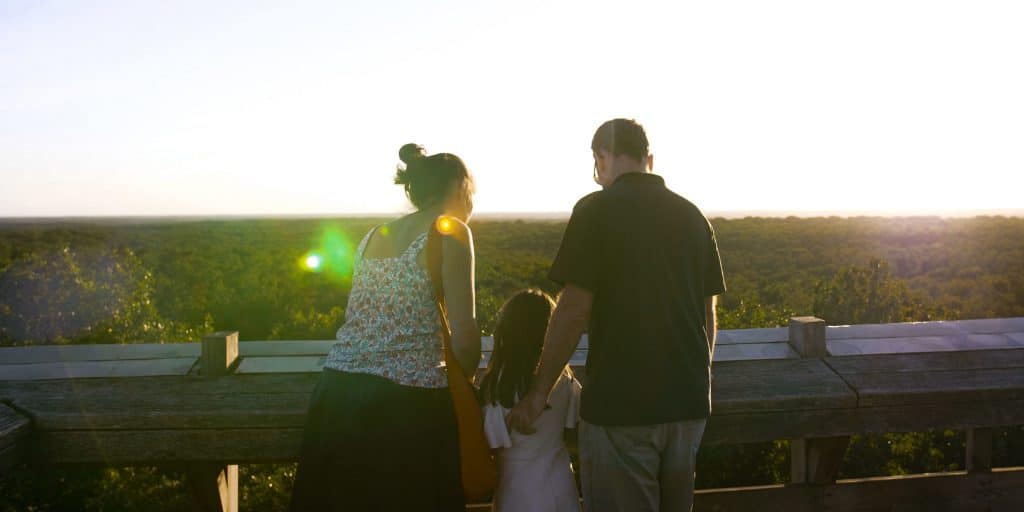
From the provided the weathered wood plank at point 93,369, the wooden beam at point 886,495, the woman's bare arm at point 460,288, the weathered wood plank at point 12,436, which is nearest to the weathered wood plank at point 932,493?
the wooden beam at point 886,495

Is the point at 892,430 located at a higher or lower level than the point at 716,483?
higher

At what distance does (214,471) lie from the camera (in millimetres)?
3188

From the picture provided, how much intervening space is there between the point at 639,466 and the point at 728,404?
2.43 ft

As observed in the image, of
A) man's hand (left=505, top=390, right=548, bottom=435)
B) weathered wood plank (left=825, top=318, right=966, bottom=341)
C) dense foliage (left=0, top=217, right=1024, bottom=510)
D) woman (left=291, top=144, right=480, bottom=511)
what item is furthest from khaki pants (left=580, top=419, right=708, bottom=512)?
dense foliage (left=0, top=217, right=1024, bottom=510)

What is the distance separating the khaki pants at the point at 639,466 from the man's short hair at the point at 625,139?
84 centimetres

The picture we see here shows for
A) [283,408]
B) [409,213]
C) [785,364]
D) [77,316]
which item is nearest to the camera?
[409,213]

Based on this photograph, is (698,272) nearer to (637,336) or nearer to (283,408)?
(637,336)

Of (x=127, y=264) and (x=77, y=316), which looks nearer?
(x=77, y=316)

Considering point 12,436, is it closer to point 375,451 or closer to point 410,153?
point 375,451

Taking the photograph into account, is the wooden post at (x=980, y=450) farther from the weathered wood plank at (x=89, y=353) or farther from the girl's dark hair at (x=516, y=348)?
the weathered wood plank at (x=89, y=353)

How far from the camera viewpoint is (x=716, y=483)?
678 centimetres

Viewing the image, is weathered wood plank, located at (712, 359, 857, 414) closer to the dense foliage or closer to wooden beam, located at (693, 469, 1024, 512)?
wooden beam, located at (693, 469, 1024, 512)

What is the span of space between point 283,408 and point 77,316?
8316mm

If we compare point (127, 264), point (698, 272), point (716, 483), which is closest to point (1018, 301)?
point (716, 483)
